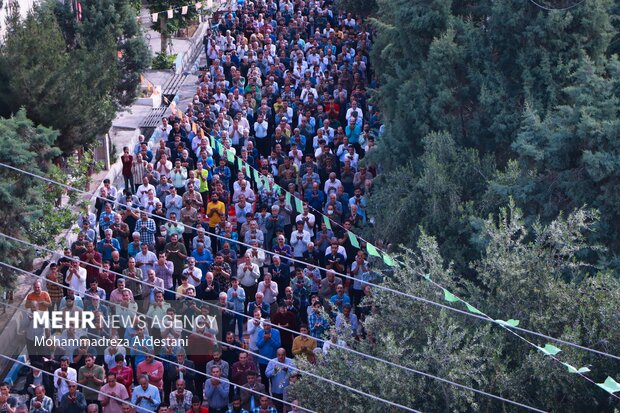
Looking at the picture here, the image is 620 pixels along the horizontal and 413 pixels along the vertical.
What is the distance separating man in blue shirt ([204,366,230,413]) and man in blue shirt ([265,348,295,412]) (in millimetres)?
635

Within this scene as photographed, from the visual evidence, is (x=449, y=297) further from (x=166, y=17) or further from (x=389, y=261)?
(x=166, y=17)

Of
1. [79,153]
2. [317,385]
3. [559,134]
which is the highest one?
[559,134]

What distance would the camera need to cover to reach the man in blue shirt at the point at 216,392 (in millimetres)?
16516

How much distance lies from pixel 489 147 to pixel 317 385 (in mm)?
6967

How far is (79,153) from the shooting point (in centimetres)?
2672

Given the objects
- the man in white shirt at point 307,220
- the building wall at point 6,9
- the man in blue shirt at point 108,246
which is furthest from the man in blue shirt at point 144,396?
the building wall at point 6,9

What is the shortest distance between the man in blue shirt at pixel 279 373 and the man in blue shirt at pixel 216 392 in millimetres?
635

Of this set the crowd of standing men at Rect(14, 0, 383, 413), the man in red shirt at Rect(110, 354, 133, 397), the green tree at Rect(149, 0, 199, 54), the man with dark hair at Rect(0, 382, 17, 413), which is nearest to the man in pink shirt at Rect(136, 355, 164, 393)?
the crowd of standing men at Rect(14, 0, 383, 413)

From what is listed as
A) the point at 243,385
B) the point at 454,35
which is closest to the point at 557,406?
the point at 243,385

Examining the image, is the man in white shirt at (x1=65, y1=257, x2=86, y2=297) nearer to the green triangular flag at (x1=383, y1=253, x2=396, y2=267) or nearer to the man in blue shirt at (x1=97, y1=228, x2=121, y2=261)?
the man in blue shirt at (x1=97, y1=228, x2=121, y2=261)

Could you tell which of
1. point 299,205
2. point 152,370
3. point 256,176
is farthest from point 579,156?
point 256,176

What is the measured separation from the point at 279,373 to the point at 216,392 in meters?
0.87

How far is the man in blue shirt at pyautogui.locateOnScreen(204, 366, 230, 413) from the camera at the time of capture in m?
16.5

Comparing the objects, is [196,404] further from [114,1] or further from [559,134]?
[114,1]
